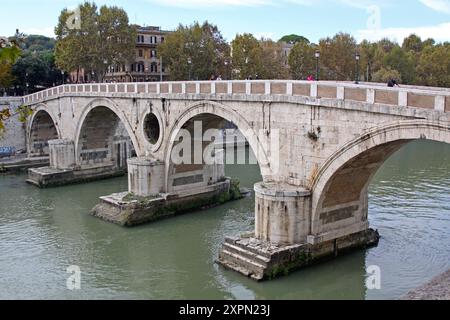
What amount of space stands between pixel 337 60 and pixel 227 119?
25837 mm

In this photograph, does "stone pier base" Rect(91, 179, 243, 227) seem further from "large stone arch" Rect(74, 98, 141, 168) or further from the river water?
"large stone arch" Rect(74, 98, 141, 168)

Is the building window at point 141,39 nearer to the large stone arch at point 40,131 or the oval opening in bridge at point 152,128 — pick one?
the large stone arch at point 40,131

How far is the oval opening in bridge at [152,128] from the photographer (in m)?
20.3

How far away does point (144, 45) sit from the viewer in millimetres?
44125

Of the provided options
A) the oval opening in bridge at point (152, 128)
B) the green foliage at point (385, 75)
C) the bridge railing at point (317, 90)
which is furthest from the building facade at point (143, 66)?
the oval opening in bridge at point (152, 128)

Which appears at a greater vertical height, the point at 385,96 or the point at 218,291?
the point at 385,96

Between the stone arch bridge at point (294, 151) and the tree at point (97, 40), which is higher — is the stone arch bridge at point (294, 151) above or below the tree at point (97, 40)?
below

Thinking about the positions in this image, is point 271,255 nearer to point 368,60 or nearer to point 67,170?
point 67,170

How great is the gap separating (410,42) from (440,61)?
14.7m

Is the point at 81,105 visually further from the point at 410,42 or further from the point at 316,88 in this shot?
the point at 410,42

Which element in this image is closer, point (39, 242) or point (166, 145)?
point (39, 242)

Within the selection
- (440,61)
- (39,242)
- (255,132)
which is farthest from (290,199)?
(440,61)

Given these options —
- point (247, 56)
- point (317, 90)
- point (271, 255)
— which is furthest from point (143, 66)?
point (271, 255)

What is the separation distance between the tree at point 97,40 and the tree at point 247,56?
7.32m
